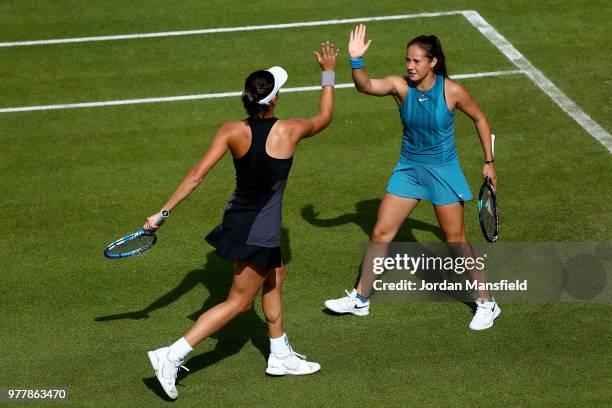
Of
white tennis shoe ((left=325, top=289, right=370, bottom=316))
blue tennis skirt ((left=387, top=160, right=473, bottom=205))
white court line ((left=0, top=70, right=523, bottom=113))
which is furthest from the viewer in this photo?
white court line ((left=0, top=70, right=523, bottom=113))

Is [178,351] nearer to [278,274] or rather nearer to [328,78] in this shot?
[278,274]

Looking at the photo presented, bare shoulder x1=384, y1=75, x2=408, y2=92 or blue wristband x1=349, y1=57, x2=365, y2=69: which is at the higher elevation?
blue wristband x1=349, y1=57, x2=365, y2=69

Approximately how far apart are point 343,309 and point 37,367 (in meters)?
2.84

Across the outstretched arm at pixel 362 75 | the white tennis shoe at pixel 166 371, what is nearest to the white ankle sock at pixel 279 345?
the white tennis shoe at pixel 166 371

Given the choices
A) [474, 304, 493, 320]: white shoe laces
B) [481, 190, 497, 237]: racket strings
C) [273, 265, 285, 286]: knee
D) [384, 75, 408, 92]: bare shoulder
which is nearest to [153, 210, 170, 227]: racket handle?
[273, 265, 285, 286]: knee

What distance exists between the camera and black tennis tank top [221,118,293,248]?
8016mm

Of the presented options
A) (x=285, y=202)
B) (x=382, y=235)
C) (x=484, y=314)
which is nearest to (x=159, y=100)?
(x=285, y=202)

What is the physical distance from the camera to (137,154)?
42.0 ft

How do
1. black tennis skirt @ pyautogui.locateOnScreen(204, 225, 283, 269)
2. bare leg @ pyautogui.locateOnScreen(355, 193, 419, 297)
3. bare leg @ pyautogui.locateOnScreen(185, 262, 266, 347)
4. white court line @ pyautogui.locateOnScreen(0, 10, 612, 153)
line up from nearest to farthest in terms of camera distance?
black tennis skirt @ pyautogui.locateOnScreen(204, 225, 283, 269)
bare leg @ pyautogui.locateOnScreen(185, 262, 266, 347)
bare leg @ pyautogui.locateOnScreen(355, 193, 419, 297)
white court line @ pyautogui.locateOnScreen(0, 10, 612, 153)

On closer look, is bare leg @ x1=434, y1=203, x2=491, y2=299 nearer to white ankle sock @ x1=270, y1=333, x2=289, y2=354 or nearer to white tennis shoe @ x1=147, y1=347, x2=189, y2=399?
white ankle sock @ x1=270, y1=333, x2=289, y2=354

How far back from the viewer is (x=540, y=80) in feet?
46.7

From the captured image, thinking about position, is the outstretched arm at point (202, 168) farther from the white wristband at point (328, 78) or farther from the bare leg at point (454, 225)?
the bare leg at point (454, 225)

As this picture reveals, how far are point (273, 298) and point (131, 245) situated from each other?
1.28 meters

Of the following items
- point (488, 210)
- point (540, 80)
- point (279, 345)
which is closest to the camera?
point (279, 345)
